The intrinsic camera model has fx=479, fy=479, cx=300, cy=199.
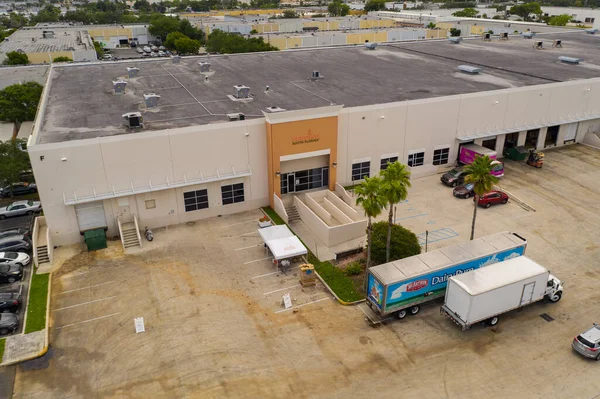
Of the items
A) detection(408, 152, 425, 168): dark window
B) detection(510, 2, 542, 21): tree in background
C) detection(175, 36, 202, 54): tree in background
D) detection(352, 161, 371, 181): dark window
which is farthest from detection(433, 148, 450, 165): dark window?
detection(510, 2, 542, 21): tree in background

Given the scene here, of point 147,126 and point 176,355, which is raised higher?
point 147,126

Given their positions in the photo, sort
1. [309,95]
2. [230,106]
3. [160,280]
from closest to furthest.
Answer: [160,280] < [230,106] < [309,95]

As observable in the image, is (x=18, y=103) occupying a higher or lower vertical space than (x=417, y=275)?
higher

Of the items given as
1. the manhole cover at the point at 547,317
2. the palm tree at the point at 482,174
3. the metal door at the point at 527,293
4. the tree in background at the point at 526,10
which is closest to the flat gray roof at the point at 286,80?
the palm tree at the point at 482,174

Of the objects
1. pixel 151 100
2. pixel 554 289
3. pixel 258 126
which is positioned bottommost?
pixel 554 289

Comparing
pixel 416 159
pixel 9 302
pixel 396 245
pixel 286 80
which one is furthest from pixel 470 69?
pixel 9 302

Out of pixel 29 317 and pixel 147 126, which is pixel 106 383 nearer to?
pixel 29 317

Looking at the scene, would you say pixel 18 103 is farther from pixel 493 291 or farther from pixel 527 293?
pixel 527 293

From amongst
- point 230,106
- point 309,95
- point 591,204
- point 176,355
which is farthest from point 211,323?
point 591,204
